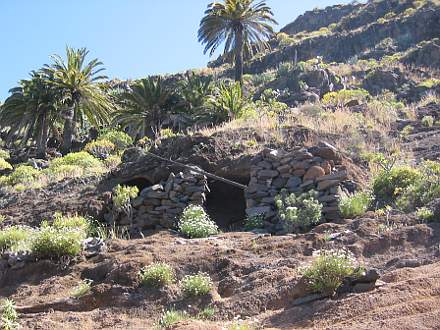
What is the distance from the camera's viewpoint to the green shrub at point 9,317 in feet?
23.4

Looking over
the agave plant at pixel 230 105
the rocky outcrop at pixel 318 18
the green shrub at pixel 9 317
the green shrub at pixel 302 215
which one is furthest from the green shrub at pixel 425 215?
the rocky outcrop at pixel 318 18

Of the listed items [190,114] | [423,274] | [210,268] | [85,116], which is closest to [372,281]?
[423,274]

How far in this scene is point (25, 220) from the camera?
12.5 m

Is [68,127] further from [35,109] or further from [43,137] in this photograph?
[35,109]

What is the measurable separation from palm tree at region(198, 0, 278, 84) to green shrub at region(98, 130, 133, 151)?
21.4ft

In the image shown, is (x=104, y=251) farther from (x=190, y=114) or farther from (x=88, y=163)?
(x=190, y=114)

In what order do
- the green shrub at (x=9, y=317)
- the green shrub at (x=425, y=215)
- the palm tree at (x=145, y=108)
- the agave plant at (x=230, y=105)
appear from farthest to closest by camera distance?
the palm tree at (x=145, y=108), the agave plant at (x=230, y=105), the green shrub at (x=425, y=215), the green shrub at (x=9, y=317)

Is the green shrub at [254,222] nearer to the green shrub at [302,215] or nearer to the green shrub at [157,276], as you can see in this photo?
the green shrub at [302,215]

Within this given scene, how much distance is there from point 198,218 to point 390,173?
353cm

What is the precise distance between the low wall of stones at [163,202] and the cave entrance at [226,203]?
650 mm

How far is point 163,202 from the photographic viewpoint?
38.8 ft

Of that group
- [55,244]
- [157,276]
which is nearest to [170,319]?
[157,276]

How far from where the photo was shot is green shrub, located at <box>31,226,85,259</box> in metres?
9.42

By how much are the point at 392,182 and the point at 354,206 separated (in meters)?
1.06
